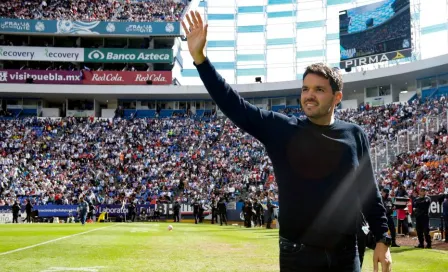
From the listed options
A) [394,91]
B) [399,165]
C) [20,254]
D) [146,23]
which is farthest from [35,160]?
[20,254]

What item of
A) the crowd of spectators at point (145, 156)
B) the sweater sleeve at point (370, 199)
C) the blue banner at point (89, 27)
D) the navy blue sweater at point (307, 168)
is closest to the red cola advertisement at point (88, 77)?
the blue banner at point (89, 27)

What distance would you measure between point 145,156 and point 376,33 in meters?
25.8

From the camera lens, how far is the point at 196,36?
3869mm

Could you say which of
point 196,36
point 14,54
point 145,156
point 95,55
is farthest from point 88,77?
point 196,36

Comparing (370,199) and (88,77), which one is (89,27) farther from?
(370,199)

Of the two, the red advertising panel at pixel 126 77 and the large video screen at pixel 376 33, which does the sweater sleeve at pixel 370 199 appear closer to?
the large video screen at pixel 376 33

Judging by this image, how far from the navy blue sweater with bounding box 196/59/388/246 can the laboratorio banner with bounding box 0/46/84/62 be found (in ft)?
211

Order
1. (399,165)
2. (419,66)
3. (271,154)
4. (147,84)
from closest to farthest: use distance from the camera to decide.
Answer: (271,154) < (399,165) < (419,66) < (147,84)

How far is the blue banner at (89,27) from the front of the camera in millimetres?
63500

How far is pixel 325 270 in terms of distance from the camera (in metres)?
3.70

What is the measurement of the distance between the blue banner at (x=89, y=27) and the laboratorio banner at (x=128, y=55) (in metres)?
1.99

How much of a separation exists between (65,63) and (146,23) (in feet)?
35.9

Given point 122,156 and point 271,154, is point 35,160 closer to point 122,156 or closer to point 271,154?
point 122,156

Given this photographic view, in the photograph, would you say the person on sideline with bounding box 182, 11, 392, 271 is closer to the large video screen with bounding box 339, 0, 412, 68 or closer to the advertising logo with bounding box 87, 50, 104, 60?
the large video screen with bounding box 339, 0, 412, 68
